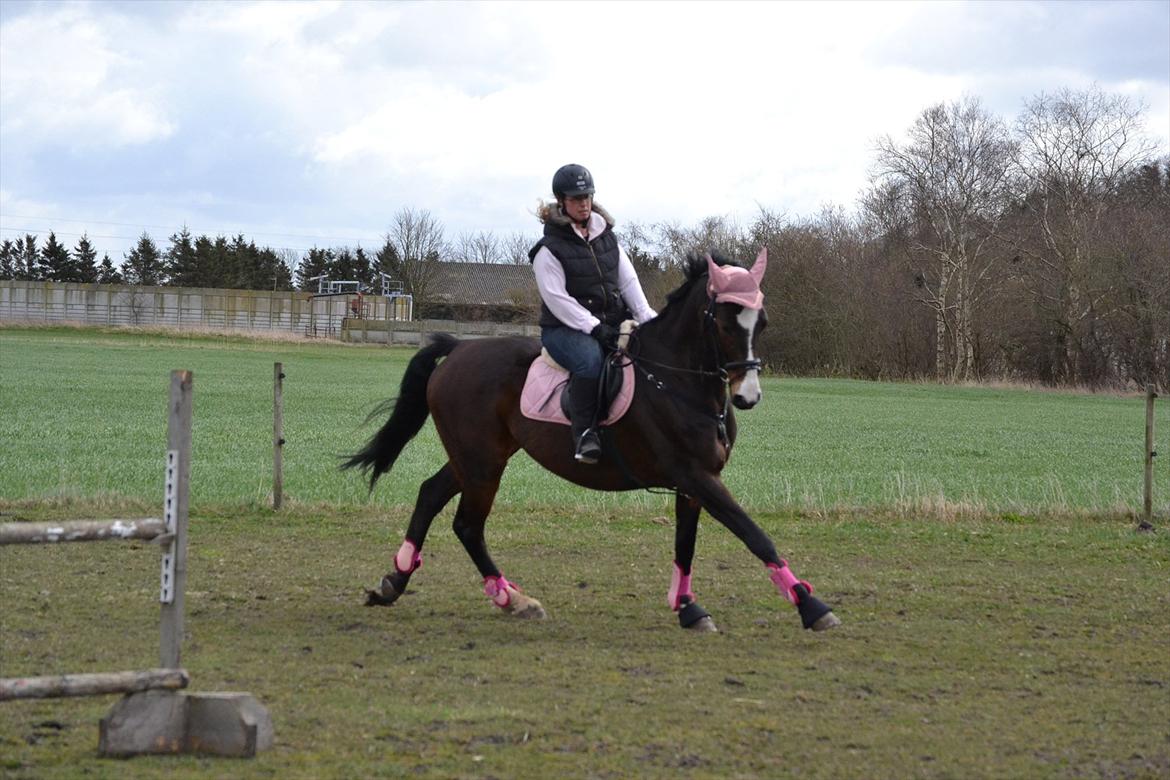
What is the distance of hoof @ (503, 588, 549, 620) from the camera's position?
820cm

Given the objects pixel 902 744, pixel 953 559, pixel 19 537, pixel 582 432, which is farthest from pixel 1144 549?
pixel 19 537

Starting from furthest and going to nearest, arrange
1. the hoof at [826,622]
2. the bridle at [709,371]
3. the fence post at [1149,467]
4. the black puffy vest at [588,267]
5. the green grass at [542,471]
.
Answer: the green grass at [542,471] → the fence post at [1149,467] → the black puffy vest at [588,267] → the bridle at [709,371] → the hoof at [826,622]

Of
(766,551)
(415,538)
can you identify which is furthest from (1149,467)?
(415,538)

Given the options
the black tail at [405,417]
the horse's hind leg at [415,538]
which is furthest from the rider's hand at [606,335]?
the black tail at [405,417]

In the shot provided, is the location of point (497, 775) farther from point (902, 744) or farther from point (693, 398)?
point (693, 398)

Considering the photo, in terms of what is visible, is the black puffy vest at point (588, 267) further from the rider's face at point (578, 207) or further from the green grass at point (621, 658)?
the green grass at point (621, 658)

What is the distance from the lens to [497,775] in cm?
481

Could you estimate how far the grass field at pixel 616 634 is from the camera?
5.19 m

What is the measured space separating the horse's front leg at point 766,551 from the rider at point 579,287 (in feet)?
2.40

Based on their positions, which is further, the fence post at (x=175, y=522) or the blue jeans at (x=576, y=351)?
the blue jeans at (x=576, y=351)

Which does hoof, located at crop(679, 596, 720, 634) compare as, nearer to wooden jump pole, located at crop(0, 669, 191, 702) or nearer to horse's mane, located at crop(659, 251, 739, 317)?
horse's mane, located at crop(659, 251, 739, 317)

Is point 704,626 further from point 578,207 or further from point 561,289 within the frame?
point 578,207

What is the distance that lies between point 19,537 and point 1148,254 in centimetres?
5940

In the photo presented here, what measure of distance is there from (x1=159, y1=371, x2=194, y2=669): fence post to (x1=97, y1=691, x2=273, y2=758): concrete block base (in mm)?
164
